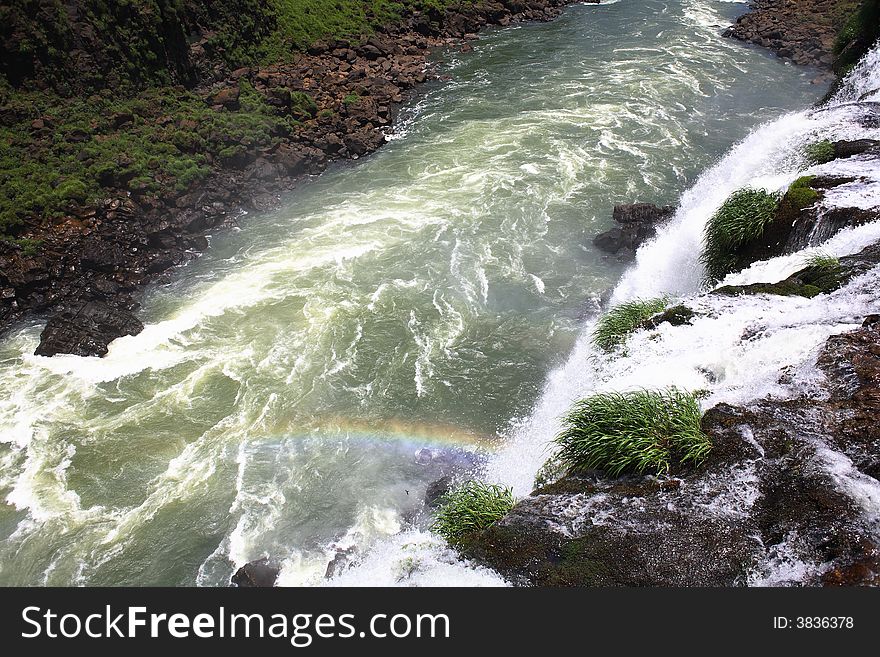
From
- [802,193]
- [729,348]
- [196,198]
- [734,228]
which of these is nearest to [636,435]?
[729,348]

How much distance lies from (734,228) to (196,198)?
19.7 meters

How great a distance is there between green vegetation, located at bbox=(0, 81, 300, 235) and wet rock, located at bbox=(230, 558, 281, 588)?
16.5 meters

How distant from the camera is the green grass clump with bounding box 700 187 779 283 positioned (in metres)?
15.1

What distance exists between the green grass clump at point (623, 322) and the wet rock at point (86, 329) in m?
13.8

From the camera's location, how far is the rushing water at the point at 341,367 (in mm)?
12594

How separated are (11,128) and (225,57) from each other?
12476 mm

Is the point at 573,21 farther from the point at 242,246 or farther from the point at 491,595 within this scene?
the point at 491,595

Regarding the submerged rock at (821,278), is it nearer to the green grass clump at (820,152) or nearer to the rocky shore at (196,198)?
the green grass clump at (820,152)

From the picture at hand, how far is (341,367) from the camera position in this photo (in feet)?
54.2

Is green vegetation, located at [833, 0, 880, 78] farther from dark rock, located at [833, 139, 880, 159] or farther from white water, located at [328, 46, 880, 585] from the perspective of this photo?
white water, located at [328, 46, 880, 585]

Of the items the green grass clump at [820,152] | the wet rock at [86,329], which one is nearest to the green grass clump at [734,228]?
the green grass clump at [820,152]

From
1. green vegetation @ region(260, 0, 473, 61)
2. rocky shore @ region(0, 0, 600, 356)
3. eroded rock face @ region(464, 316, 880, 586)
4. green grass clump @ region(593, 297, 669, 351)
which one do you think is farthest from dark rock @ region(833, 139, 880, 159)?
green vegetation @ region(260, 0, 473, 61)

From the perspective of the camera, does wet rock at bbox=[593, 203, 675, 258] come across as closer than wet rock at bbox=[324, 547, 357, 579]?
No

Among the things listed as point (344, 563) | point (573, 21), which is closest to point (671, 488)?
point (344, 563)
